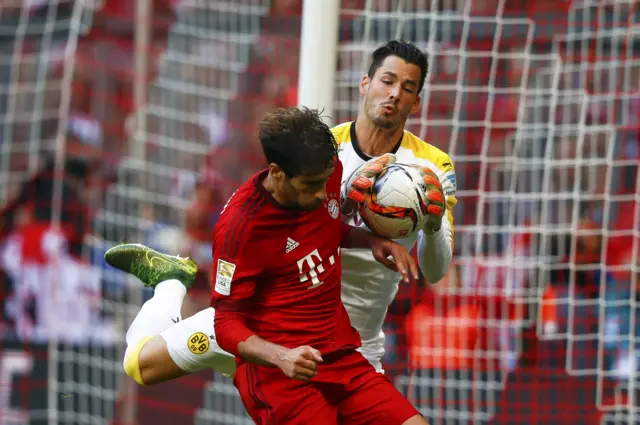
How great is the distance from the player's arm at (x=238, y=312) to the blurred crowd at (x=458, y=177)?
2.85 m

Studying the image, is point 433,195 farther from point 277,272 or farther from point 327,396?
point 327,396

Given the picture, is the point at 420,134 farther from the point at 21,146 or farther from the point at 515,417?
the point at 21,146

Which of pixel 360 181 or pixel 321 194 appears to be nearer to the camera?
pixel 321 194

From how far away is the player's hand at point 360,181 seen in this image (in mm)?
3809

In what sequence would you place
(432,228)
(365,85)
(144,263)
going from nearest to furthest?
(432,228) < (365,85) < (144,263)

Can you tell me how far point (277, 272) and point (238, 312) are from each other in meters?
0.20

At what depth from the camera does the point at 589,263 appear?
6.70 metres

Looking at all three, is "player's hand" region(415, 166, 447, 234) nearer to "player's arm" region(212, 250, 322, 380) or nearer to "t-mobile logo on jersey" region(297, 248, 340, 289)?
"t-mobile logo on jersey" region(297, 248, 340, 289)

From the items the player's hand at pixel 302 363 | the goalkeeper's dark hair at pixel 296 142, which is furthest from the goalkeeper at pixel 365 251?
the player's hand at pixel 302 363

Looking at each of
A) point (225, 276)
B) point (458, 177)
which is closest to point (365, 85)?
point (225, 276)

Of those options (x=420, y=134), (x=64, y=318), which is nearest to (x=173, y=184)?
(x=64, y=318)

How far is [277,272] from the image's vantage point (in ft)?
11.9

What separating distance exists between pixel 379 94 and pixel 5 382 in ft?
14.7

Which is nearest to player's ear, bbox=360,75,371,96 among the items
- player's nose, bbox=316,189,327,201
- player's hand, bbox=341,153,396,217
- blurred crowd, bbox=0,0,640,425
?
player's hand, bbox=341,153,396,217
